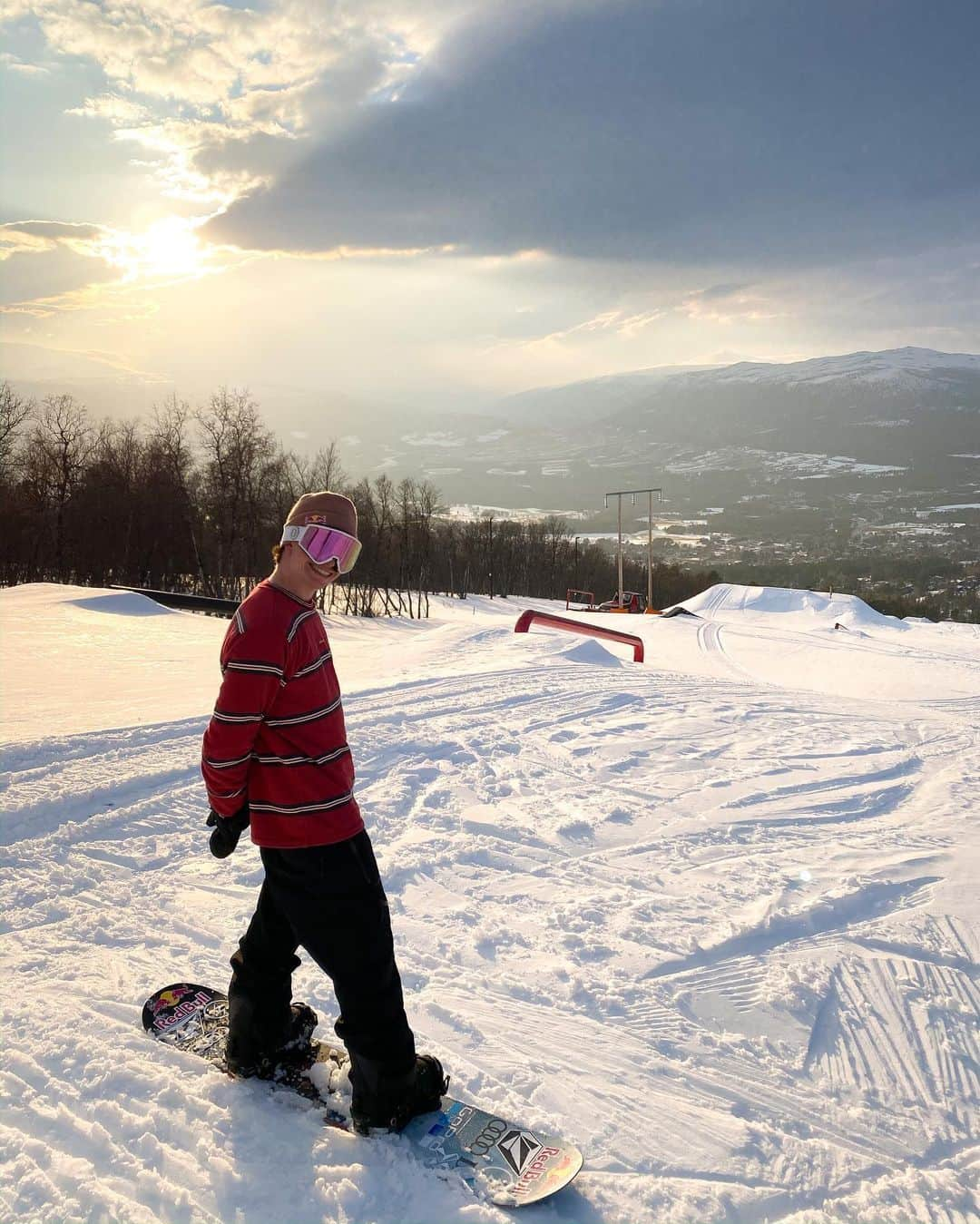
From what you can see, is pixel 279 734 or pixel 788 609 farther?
pixel 788 609

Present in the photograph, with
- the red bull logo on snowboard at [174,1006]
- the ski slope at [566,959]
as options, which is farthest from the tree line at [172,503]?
the red bull logo on snowboard at [174,1006]

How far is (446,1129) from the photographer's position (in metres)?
2.55

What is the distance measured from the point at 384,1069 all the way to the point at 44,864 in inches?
117

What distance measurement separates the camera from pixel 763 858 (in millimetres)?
4949

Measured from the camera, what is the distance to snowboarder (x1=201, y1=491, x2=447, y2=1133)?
2293mm

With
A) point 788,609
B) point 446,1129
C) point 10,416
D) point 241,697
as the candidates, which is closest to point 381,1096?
point 446,1129

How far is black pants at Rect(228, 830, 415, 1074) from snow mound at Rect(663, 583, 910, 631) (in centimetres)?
2725

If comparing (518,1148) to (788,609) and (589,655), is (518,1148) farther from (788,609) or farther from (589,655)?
(788,609)

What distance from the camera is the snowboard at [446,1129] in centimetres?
237

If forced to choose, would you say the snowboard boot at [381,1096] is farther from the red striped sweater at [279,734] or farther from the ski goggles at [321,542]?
the ski goggles at [321,542]

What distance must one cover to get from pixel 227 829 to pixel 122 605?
1829cm

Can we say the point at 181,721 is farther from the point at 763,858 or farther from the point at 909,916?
the point at 909,916

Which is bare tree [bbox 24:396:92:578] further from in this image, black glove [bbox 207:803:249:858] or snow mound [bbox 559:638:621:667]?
black glove [bbox 207:803:249:858]

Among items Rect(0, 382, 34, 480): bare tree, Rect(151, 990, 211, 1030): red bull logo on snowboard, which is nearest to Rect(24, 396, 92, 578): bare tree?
Rect(0, 382, 34, 480): bare tree
